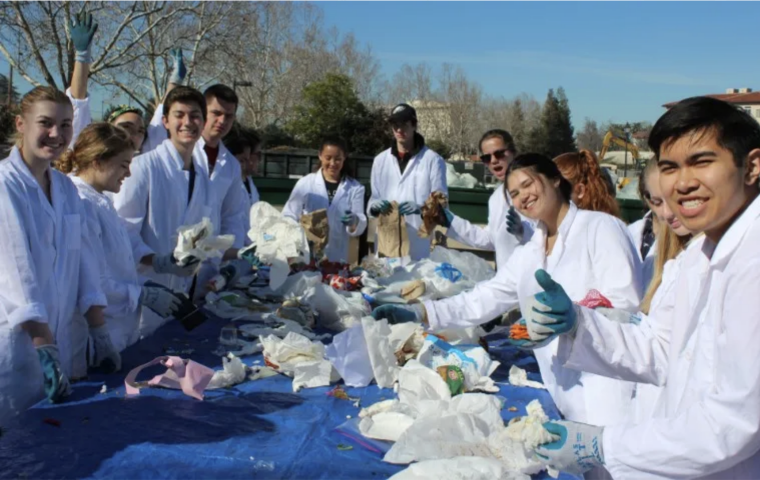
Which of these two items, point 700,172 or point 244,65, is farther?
point 244,65

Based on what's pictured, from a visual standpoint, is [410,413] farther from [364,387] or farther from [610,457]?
[610,457]

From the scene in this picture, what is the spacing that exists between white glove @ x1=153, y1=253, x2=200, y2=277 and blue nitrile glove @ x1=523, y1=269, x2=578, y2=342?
5.89 feet

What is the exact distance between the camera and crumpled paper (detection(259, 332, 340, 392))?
2.62 m

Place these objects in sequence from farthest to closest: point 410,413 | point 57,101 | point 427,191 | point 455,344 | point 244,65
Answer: point 244,65
point 427,191
point 455,344
point 57,101
point 410,413

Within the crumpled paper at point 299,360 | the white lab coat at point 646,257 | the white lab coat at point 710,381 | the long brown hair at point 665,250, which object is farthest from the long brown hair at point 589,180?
the white lab coat at point 710,381

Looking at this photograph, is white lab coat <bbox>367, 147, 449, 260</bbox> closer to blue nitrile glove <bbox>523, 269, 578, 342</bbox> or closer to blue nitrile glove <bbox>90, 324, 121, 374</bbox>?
blue nitrile glove <bbox>90, 324, 121, 374</bbox>

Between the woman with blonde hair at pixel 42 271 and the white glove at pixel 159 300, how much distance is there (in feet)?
0.84

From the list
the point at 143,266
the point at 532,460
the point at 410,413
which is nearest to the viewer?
the point at 532,460

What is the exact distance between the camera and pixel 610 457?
143 centimetres

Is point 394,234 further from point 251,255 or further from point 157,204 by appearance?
point 157,204

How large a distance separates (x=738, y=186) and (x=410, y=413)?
4.20 feet

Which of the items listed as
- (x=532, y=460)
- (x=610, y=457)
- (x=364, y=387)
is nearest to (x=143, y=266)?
(x=364, y=387)

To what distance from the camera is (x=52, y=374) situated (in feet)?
7.27

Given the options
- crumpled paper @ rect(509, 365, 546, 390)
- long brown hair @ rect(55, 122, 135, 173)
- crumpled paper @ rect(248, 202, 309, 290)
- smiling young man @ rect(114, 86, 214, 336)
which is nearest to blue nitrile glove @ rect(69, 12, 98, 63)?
smiling young man @ rect(114, 86, 214, 336)
